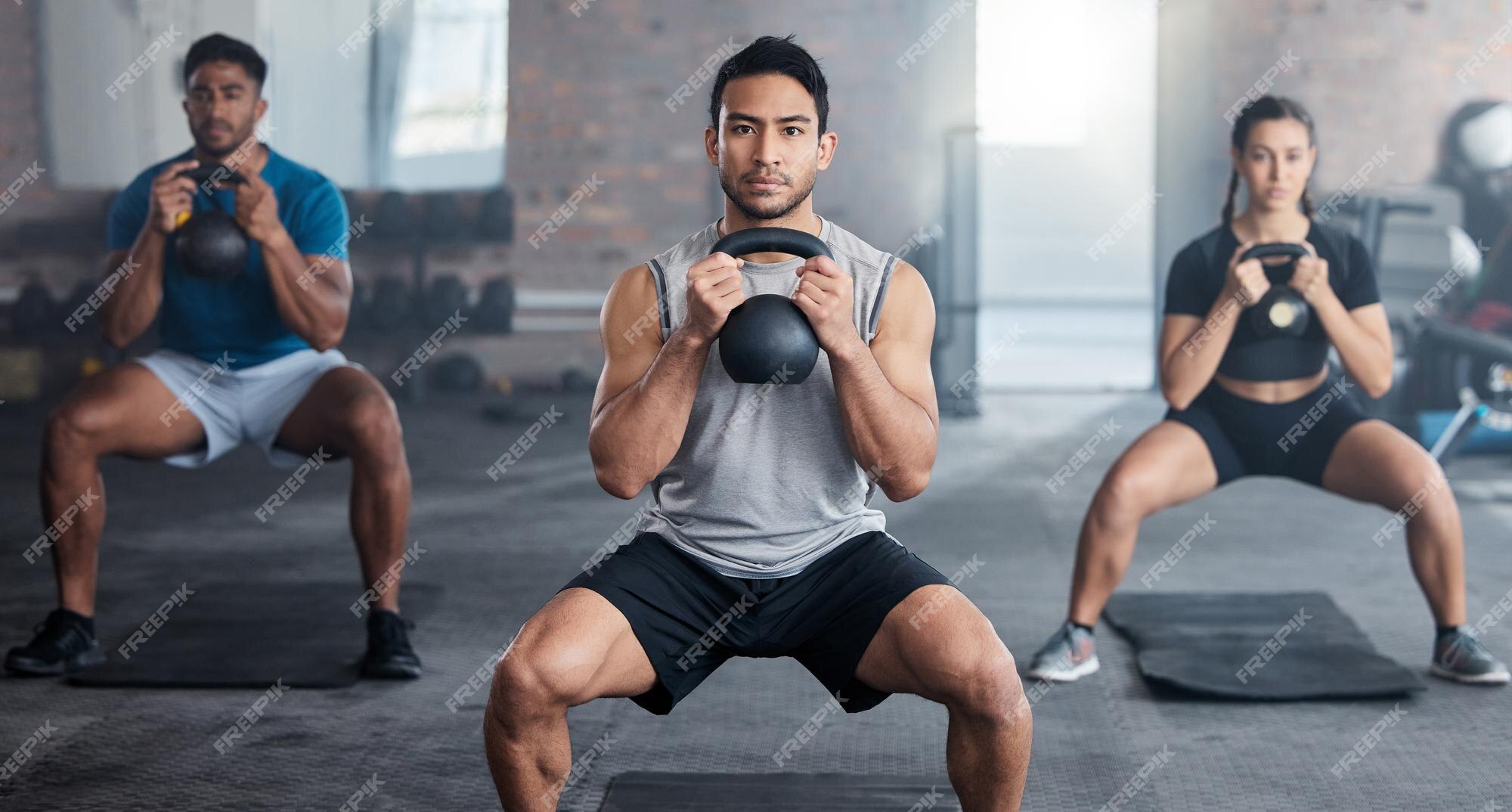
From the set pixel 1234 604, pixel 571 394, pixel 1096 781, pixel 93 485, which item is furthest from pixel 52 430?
pixel 571 394

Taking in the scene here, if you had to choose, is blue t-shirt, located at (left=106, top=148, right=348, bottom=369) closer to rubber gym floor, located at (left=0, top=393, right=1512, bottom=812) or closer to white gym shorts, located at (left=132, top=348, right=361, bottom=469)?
white gym shorts, located at (left=132, top=348, right=361, bottom=469)

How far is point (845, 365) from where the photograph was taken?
5.27 feet

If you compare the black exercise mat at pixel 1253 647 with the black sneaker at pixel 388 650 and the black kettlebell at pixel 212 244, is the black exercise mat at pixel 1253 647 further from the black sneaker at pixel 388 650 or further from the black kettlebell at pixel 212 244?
the black kettlebell at pixel 212 244

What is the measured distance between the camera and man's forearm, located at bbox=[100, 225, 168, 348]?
8.93 ft

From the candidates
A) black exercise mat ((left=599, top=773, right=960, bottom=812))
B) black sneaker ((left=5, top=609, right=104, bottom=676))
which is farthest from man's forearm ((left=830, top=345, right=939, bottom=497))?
black sneaker ((left=5, top=609, right=104, bottom=676))

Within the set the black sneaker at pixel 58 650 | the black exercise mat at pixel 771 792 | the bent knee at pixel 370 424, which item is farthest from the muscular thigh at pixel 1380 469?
the black sneaker at pixel 58 650

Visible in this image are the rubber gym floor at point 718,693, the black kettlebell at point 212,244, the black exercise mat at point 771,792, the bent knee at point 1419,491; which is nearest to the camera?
the black exercise mat at point 771,792

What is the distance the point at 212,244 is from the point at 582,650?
146 cm

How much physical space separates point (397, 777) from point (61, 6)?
230 inches

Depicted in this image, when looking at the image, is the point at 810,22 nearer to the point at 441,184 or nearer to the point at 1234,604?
the point at 441,184

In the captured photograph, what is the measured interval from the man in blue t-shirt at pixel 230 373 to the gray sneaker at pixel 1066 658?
1.19 metres

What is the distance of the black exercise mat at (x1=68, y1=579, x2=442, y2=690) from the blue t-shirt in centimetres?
58

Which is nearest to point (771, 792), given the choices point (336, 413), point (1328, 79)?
point (336, 413)

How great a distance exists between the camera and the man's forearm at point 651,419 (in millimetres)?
1632
